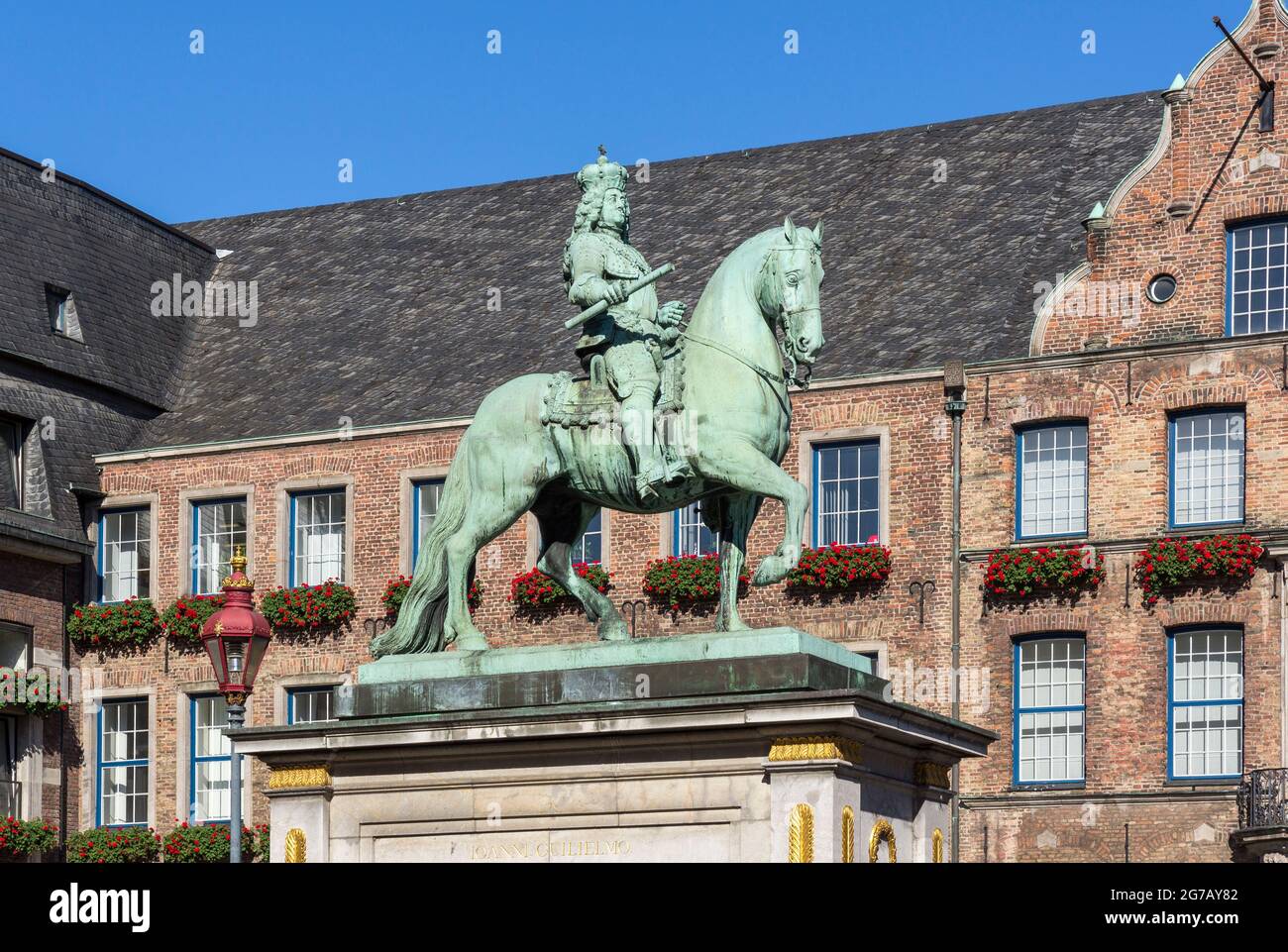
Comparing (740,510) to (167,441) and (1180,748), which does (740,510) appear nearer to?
(1180,748)

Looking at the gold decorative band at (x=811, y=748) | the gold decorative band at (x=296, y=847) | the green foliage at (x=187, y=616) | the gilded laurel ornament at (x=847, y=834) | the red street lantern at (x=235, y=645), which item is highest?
the green foliage at (x=187, y=616)

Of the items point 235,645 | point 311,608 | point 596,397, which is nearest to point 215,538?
point 311,608

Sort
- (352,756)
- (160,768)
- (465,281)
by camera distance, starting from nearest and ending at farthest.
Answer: (352,756) < (160,768) < (465,281)

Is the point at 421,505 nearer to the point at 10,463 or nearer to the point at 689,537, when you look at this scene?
the point at 689,537

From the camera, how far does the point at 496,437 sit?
727 inches

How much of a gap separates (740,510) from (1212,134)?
19252mm

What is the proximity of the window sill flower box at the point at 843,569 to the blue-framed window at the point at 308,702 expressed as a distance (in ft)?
24.4

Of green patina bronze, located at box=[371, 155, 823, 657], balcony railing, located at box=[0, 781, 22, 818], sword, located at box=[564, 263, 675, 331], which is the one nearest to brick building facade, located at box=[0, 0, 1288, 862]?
balcony railing, located at box=[0, 781, 22, 818]

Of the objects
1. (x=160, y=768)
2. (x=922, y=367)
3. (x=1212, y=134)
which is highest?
(x=1212, y=134)

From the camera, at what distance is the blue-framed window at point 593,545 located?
38.2 m

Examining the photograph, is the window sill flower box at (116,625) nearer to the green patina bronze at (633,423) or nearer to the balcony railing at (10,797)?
the balcony railing at (10,797)

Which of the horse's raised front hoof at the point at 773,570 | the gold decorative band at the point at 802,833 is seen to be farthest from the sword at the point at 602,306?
the gold decorative band at the point at 802,833

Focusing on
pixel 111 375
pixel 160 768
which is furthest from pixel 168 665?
pixel 111 375

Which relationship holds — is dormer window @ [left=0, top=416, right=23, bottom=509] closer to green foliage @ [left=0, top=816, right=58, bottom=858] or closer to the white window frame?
the white window frame
